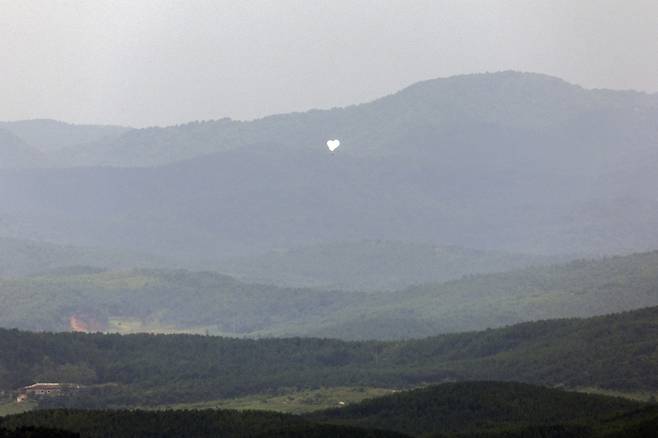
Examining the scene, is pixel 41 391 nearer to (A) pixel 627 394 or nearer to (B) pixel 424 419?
(B) pixel 424 419

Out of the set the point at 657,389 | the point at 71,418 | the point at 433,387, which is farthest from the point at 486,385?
the point at 71,418

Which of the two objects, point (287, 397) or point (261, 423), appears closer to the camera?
point (261, 423)

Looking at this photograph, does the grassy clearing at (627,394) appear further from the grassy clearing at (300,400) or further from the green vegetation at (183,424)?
the green vegetation at (183,424)

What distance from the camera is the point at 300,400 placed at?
188m

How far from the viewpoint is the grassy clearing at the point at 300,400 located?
18050 centimetres

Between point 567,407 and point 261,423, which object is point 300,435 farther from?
point 567,407

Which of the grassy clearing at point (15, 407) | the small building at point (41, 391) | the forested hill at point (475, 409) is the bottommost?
the forested hill at point (475, 409)

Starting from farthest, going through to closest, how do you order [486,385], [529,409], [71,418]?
[486,385] < [529,409] < [71,418]

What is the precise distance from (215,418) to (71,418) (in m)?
12.9

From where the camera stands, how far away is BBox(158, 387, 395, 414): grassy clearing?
180 m

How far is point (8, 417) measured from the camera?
491 feet

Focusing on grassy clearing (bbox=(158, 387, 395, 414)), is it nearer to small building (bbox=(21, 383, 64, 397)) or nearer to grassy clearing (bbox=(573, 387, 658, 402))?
small building (bbox=(21, 383, 64, 397))

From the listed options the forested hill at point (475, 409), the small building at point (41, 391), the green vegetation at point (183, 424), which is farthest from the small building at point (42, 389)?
the green vegetation at point (183, 424)

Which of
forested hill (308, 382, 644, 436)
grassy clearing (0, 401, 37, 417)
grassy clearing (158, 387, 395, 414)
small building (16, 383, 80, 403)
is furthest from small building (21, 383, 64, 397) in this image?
forested hill (308, 382, 644, 436)
